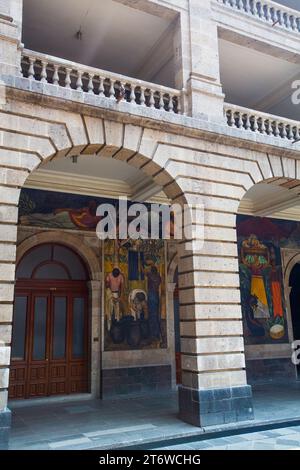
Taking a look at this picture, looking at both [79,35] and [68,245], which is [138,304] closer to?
[68,245]

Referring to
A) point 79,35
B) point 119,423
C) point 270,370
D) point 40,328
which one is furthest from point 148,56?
point 270,370

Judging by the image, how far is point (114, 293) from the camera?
413 inches

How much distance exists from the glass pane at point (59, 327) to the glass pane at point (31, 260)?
0.94 m

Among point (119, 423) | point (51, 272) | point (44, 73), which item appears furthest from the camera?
point (51, 272)

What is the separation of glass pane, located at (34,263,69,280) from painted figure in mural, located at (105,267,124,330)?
3.48ft

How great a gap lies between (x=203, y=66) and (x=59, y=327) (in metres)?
6.65

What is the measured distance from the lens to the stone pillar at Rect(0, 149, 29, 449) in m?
5.81

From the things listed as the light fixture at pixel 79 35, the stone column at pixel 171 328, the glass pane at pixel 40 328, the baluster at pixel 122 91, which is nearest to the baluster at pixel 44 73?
the baluster at pixel 122 91

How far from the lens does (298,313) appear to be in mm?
14359

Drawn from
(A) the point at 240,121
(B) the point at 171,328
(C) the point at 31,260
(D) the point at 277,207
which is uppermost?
(A) the point at 240,121

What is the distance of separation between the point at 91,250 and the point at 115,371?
293 centimetres

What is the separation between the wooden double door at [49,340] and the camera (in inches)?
376

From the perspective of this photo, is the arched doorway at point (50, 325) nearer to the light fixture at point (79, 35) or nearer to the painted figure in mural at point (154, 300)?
the painted figure in mural at point (154, 300)
